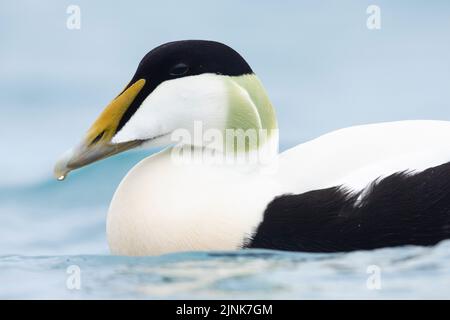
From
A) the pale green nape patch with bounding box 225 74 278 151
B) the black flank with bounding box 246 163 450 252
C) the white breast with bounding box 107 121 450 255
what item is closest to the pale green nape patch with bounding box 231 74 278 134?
the pale green nape patch with bounding box 225 74 278 151

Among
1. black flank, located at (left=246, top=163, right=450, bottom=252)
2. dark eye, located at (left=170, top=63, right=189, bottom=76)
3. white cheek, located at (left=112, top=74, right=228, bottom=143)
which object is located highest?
dark eye, located at (left=170, top=63, right=189, bottom=76)

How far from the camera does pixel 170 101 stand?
6188mm

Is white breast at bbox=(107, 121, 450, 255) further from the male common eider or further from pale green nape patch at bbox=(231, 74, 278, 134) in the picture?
pale green nape patch at bbox=(231, 74, 278, 134)

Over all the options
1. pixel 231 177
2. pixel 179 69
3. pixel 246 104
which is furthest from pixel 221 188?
pixel 179 69

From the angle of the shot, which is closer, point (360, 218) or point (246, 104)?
point (360, 218)

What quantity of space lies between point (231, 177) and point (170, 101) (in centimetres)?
37

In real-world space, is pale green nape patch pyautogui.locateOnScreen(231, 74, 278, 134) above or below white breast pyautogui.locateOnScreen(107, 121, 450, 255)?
above

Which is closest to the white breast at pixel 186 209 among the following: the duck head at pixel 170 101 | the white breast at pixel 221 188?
the white breast at pixel 221 188

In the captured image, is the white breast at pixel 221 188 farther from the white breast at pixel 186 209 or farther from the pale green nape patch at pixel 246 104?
the pale green nape patch at pixel 246 104

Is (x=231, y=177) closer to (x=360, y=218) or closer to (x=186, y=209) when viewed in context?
(x=186, y=209)

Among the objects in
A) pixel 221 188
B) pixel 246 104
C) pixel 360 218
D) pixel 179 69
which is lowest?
pixel 360 218

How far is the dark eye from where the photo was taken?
6180 mm

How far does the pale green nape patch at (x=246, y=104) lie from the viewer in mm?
6215

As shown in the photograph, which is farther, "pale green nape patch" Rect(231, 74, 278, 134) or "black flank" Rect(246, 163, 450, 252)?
"pale green nape patch" Rect(231, 74, 278, 134)
